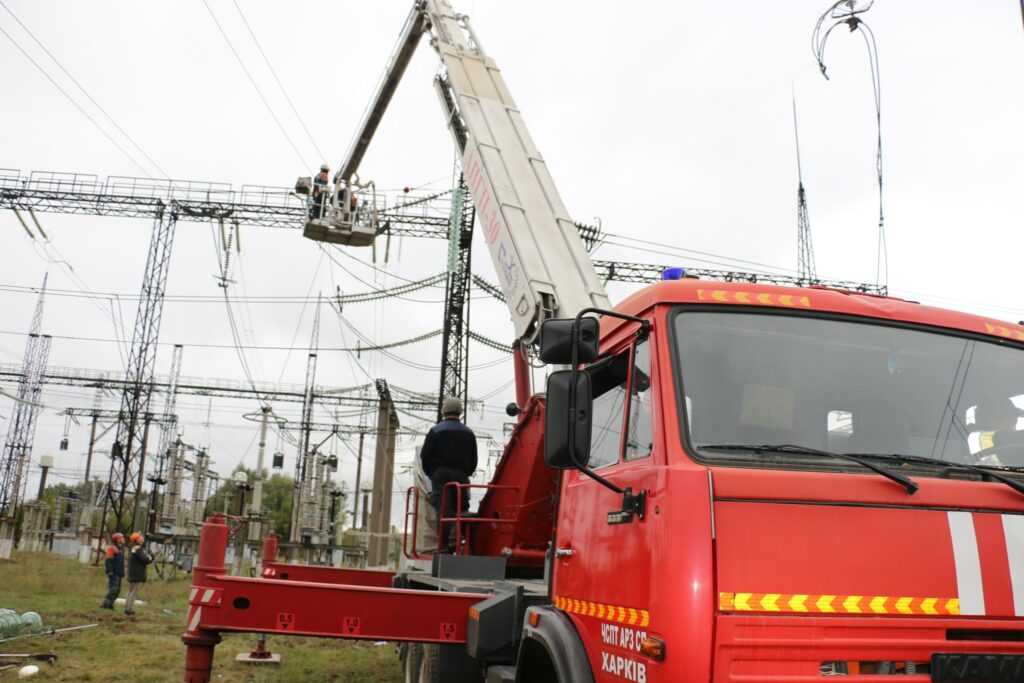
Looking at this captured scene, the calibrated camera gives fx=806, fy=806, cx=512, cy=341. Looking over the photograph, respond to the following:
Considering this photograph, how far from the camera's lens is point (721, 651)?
2727 mm

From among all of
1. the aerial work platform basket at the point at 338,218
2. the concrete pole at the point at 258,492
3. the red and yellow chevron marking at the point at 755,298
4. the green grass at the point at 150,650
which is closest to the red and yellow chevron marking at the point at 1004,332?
the red and yellow chevron marking at the point at 755,298

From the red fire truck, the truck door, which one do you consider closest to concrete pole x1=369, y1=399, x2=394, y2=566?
the truck door

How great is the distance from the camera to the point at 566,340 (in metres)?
3.52

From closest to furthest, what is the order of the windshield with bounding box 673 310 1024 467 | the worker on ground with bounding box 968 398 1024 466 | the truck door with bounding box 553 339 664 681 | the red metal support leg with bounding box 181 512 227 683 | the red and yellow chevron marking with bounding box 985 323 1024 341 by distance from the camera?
the truck door with bounding box 553 339 664 681 < the windshield with bounding box 673 310 1024 467 < the worker on ground with bounding box 968 398 1024 466 < the red and yellow chevron marking with bounding box 985 323 1024 341 < the red metal support leg with bounding box 181 512 227 683

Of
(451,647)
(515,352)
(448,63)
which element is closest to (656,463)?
(451,647)

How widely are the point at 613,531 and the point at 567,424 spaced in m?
0.54

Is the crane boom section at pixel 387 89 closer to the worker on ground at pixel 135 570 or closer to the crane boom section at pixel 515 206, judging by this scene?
the crane boom section at pixel 515 206

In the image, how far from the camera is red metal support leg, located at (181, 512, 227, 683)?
5.16 meters

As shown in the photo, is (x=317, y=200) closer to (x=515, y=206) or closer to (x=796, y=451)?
(x=515, y=206)

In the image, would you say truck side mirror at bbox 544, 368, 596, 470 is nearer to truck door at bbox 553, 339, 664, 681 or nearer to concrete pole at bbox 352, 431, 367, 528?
truck door at bbox 553, 339, 664, 681

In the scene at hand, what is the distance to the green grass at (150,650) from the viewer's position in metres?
10.1

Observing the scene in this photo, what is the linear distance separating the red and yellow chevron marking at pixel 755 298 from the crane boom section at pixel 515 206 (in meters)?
3.65

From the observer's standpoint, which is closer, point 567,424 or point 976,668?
point 976,668

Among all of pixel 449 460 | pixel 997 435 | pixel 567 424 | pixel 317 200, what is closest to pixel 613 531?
pixel 567 424
